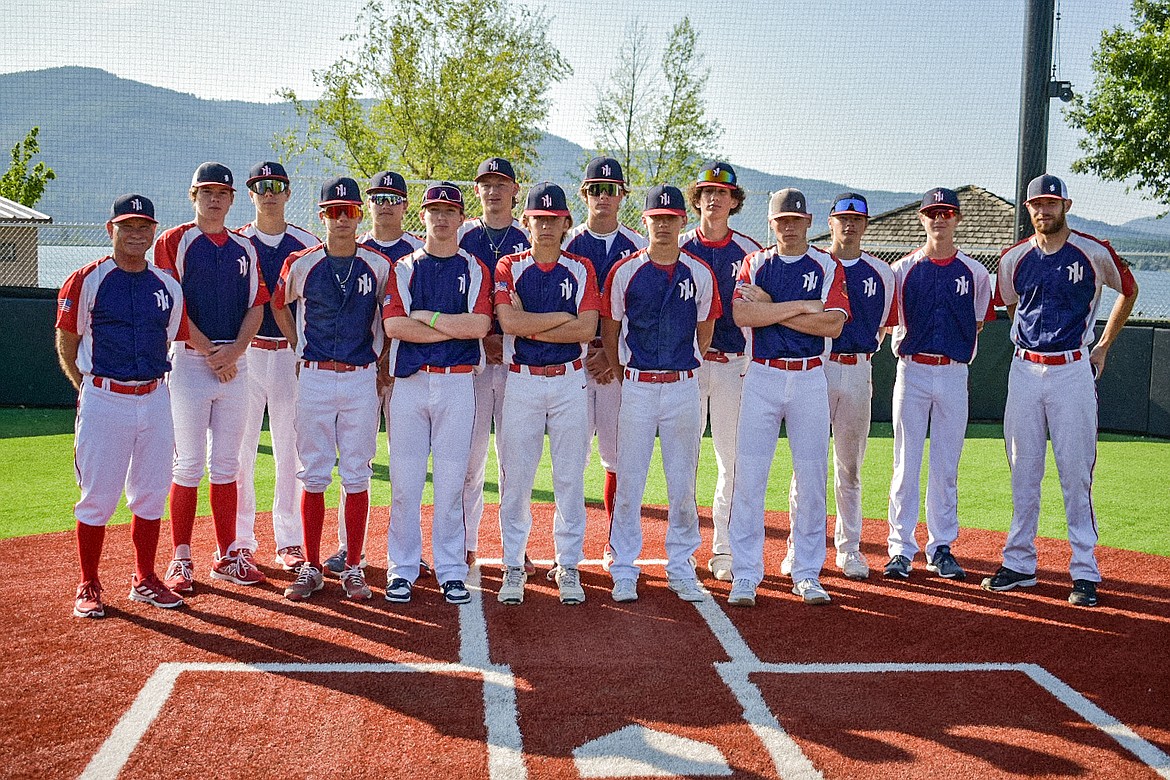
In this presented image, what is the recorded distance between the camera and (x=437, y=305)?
539 cm

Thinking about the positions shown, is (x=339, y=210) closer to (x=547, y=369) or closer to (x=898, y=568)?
(x=547, y=369)

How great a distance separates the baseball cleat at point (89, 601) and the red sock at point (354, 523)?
1.27 m

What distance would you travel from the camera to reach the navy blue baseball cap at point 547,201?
17.7 feet

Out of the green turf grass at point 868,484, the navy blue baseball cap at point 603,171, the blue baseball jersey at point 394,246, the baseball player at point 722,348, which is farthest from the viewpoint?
the green turf grass at point 868,484

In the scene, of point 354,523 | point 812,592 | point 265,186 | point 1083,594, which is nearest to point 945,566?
point 1083,594

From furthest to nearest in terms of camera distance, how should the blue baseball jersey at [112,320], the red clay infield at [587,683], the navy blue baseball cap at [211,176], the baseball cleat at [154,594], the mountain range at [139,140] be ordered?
the mountain range at [139,140] → the navy blue baseball cap at [211,176] → the baseball cleat at [154,594] → the blue baseball jersey at [112,320] → the red clay infield at [587,683]

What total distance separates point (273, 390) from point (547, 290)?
1806mm

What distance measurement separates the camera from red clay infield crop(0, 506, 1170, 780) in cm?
358

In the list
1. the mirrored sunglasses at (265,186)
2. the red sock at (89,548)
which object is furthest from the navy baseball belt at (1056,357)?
the red sock at (89,548)

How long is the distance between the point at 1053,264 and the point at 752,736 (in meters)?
3.61

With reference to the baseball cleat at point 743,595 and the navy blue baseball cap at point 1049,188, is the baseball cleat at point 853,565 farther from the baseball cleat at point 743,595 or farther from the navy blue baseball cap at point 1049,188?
the navy blue baseball cap at point 1049,188

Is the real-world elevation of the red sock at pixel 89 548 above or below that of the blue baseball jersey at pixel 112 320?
below

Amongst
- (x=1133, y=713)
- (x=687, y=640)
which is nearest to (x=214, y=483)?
(x=687, y=640)

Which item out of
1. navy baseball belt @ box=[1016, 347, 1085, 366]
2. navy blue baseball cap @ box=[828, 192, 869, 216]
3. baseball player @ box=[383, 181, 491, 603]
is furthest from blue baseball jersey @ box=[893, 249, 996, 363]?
baseball player @ box=[383, 181, 491, 603]
